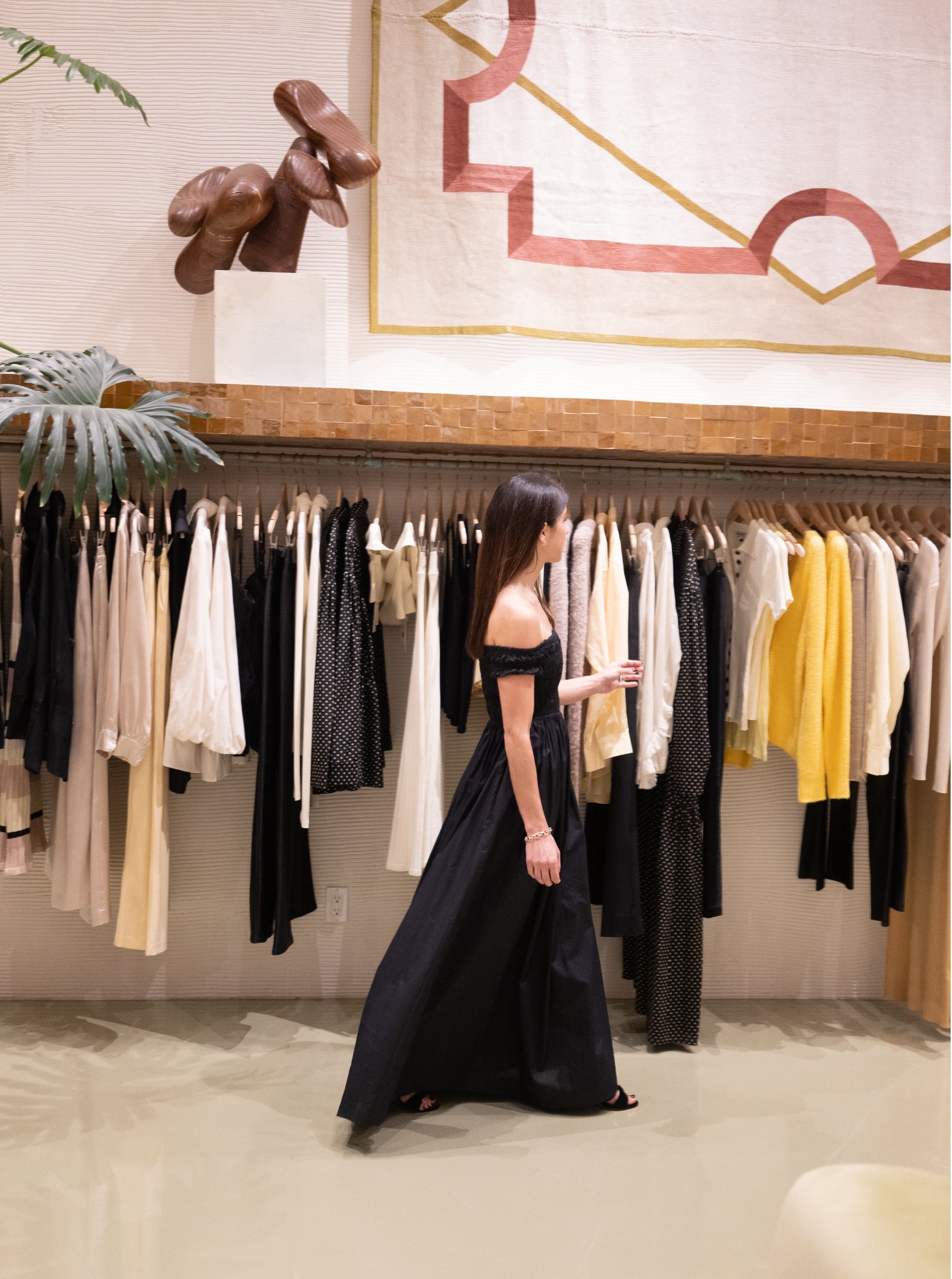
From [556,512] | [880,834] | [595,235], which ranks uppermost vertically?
[595,235]

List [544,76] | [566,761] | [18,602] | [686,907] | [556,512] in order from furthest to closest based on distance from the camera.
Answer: [544,76], [686,907], [18,602], [566,761], [556,512]

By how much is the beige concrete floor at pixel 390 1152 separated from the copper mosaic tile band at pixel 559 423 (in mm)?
1862

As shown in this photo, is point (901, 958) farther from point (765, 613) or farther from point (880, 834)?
point (765, 613)

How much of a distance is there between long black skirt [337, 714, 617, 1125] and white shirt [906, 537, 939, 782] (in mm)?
1189

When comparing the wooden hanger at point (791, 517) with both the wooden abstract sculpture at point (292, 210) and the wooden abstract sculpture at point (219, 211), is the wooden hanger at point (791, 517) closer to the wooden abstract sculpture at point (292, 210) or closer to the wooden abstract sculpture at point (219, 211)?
the wooden abstract sculpture at point (292, 210)

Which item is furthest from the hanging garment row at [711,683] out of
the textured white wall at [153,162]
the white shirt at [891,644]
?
the textured white wall at [153,162]

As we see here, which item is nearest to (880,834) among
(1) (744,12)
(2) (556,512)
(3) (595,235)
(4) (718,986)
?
(4) (718,986)

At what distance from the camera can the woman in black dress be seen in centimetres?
216

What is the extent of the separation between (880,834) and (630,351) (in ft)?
6.04

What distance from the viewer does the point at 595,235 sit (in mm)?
3043

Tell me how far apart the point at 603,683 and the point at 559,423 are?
0.86 metres

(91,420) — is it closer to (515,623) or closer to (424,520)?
(424,520)

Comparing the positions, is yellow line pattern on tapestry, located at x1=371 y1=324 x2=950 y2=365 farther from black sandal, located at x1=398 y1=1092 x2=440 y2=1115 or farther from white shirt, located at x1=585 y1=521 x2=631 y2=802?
black sandal, located at x1=398 y1=1092 x2=440 y2=1115

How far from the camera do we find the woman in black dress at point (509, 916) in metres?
2.16
